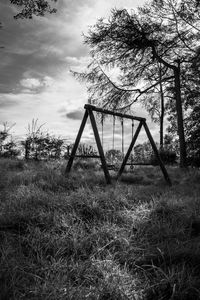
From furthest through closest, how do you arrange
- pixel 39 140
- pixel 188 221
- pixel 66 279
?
pixel 39 140
pixel 188 221
pixel 66 279

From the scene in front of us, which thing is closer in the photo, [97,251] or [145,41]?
[97,251]

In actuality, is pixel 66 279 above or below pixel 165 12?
below

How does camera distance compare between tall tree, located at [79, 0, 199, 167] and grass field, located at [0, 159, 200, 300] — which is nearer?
grass field, located at [0, 159, 200, 300]

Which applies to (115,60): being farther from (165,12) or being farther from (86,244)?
(86,244)

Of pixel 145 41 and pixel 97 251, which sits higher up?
pixel 145 41

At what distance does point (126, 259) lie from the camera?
2117mm

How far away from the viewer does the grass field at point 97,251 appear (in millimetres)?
1700

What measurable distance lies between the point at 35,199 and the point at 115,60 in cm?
1055

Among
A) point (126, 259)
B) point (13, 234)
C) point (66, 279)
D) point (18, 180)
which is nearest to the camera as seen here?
point (66, 279)

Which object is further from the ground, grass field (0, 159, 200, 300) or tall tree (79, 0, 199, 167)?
tall tree (79, 0, 199, 167)

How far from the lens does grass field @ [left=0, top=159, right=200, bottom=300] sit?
1.70 m

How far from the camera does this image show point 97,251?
2.12 m

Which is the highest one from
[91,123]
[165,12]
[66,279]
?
[165,12]

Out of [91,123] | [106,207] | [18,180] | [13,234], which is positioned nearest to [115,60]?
[91,123]
